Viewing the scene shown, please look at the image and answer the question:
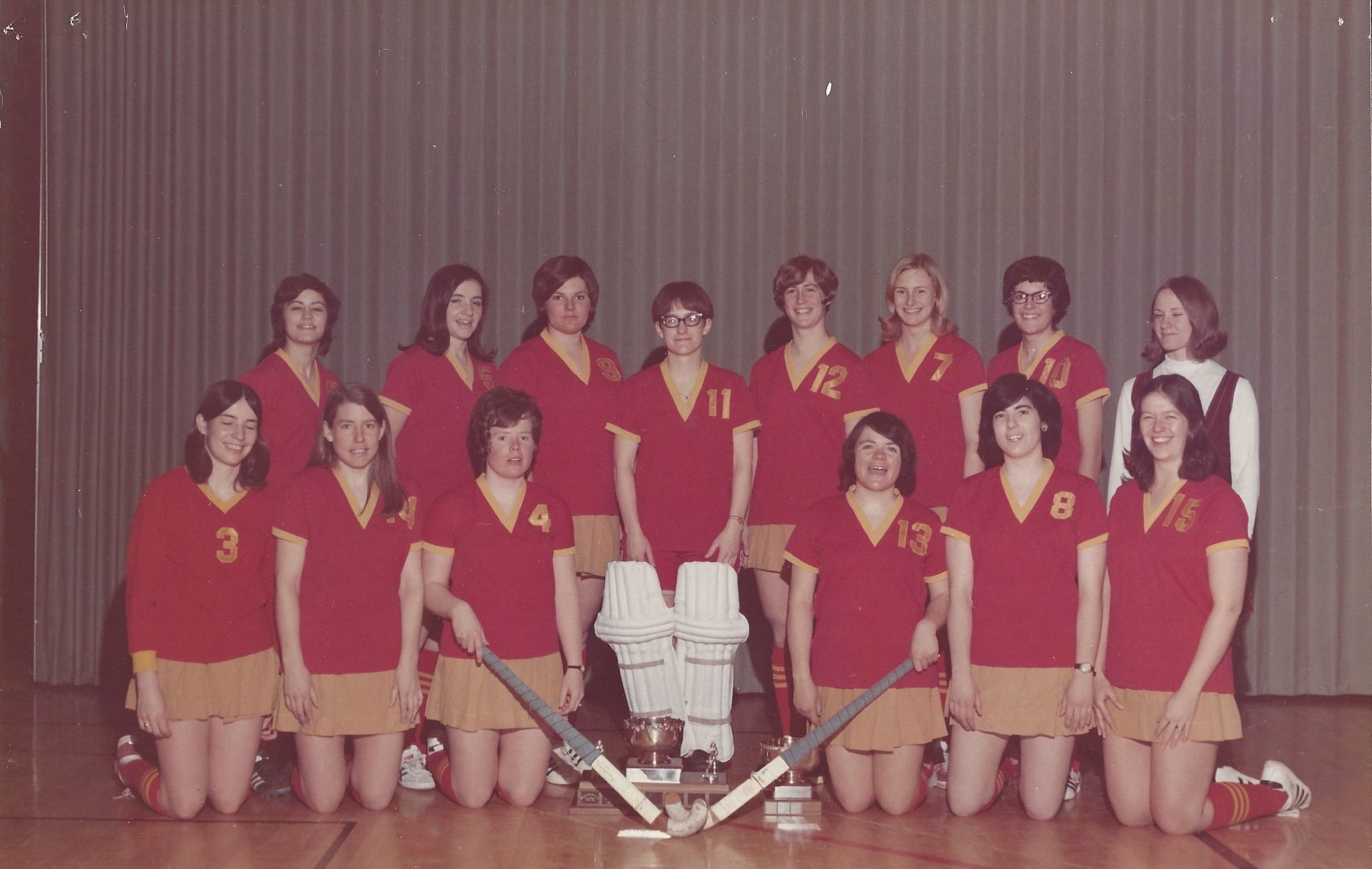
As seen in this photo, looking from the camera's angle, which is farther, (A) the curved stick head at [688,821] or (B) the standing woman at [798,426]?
(B) the standing woman at [798,426]

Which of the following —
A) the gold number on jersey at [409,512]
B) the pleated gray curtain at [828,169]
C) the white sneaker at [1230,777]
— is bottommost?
the white sneaker at [1230,777]

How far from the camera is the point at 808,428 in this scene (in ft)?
12.0

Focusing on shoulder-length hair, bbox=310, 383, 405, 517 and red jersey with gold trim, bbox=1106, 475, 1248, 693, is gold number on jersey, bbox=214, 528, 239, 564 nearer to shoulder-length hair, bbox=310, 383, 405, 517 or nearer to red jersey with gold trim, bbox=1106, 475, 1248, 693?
shoulder-length hair, bbox=310, 383, 405, 517

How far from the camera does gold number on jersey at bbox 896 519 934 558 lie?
3305 mm

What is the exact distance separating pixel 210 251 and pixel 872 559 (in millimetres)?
3184

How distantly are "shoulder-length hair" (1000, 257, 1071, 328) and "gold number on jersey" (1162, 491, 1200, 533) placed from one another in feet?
2.66

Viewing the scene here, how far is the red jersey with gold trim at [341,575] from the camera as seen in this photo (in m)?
3.24

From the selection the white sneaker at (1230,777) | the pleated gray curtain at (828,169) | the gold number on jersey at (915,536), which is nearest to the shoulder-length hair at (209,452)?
the gold number on jersey at (915,536)

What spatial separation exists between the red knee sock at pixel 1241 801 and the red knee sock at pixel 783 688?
3.69 feet

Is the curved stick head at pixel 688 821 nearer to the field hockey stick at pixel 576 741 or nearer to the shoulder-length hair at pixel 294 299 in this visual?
the field hockey stick at pixel 576 741

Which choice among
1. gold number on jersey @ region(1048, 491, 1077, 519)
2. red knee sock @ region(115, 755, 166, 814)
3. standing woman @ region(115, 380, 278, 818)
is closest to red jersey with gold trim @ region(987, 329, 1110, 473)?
gold number on jersey @ region(1048, 491, 1077, 519)

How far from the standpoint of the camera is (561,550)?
134 inches

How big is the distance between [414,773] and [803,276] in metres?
1.78

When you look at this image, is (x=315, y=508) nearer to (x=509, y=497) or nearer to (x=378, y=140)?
(x=509, y=497)
